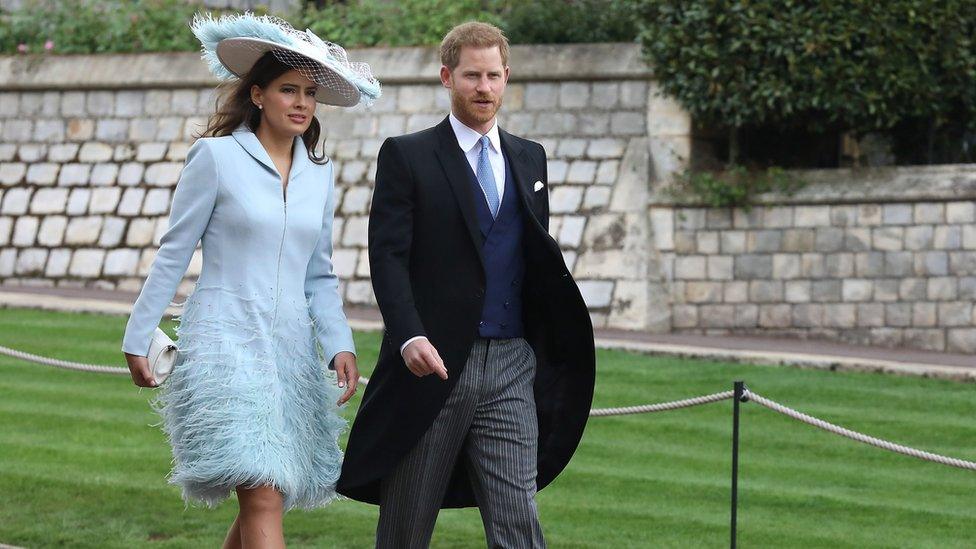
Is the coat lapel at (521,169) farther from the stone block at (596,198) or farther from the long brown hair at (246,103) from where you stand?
the stone block at (596,198)

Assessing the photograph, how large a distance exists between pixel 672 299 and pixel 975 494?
5.85 m

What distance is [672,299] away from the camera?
13469mm

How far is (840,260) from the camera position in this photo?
42.4 feet

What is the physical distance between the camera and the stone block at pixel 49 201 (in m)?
15.5

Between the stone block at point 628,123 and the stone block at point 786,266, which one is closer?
the stone block at point 786,266

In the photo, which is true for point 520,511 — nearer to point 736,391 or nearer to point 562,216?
point 736,391

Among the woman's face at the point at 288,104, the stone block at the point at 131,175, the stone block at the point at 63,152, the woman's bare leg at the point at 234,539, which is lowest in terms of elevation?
Result: the woman's bare leg at the point at 234,539

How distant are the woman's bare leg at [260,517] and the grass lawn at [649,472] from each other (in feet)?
6.90

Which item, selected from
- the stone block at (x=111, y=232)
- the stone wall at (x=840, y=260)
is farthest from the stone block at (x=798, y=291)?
the stone block at (x=111, y=232)

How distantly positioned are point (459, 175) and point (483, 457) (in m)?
0.76

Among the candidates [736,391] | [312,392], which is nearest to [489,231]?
[312,392]

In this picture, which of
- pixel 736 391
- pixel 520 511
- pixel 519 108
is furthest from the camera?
pixel 519 108

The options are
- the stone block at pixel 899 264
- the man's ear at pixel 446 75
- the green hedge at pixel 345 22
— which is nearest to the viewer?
the man's ear at pixel 446 75

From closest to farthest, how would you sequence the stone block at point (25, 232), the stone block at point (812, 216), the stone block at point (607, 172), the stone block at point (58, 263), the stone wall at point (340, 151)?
the stone block at point (812, 216), the stone wall at point (340, 151), the stone block at point (607, 172), the stone block at point (58, 263), the stone block at point (25, 232)
